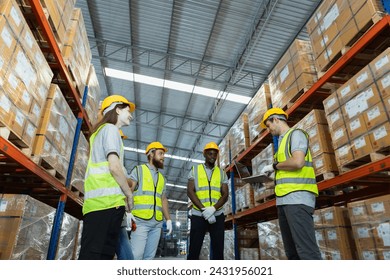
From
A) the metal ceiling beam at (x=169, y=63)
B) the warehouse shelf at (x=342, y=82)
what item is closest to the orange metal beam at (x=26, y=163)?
the warehouse shelf at (x=342, y=82)

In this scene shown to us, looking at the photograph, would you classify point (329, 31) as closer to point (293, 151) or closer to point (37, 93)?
point (293, 151)

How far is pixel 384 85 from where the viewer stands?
271 cm

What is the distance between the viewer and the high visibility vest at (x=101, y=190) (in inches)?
78.0

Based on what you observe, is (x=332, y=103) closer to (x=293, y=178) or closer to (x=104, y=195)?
(x=293, y=178)

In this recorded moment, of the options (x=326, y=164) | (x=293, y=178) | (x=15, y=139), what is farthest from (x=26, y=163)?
(x=326, y=164)

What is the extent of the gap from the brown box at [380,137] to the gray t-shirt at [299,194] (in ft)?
2.30

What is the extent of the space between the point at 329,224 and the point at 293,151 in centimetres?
160

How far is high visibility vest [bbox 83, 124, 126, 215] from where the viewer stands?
1.98 metres

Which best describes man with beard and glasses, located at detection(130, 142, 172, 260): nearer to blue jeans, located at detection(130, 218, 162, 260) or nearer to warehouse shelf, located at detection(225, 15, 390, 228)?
blue jeans, located at detection(130, 218, 162, 260)

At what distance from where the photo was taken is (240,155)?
6.17 m

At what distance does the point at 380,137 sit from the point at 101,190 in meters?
2.56
